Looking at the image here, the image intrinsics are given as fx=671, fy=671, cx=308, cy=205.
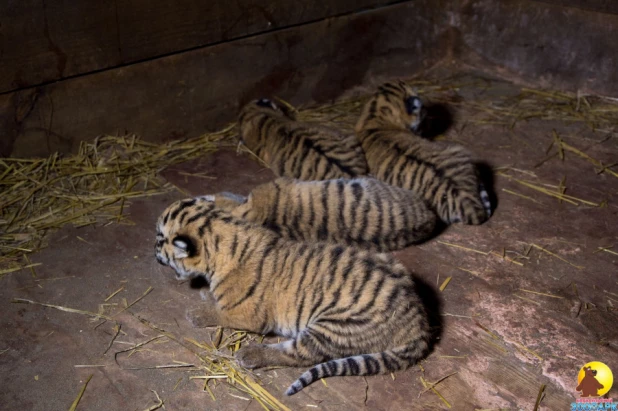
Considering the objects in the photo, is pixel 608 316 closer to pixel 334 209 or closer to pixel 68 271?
pixel 334 209

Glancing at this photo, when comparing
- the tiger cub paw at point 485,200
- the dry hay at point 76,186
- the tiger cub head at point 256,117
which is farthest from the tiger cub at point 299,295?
the tiger cub head at point 256,117

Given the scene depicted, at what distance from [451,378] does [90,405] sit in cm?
181

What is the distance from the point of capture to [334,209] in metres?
4.25

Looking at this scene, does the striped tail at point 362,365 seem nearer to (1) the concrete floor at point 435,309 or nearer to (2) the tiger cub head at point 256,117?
(1) the concrete floor at point 435,309

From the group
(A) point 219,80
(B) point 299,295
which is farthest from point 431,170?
(A) point 219,80

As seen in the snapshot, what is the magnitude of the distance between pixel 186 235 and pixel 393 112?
246 centimetres

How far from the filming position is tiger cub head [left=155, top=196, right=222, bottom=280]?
12.4 ft

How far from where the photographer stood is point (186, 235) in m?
3.76

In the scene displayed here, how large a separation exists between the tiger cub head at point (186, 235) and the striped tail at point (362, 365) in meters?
0.90

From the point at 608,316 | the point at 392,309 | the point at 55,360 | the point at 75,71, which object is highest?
the point at 75,71

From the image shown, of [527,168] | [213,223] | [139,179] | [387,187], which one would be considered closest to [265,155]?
[139,179]

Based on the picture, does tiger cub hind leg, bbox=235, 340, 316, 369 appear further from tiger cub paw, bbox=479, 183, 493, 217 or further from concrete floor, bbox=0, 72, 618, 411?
tiger cub paw, bbox=479, 183, 493, 217

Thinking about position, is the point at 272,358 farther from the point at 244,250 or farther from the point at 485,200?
the point at 485,200

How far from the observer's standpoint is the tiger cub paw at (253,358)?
11.4ft
